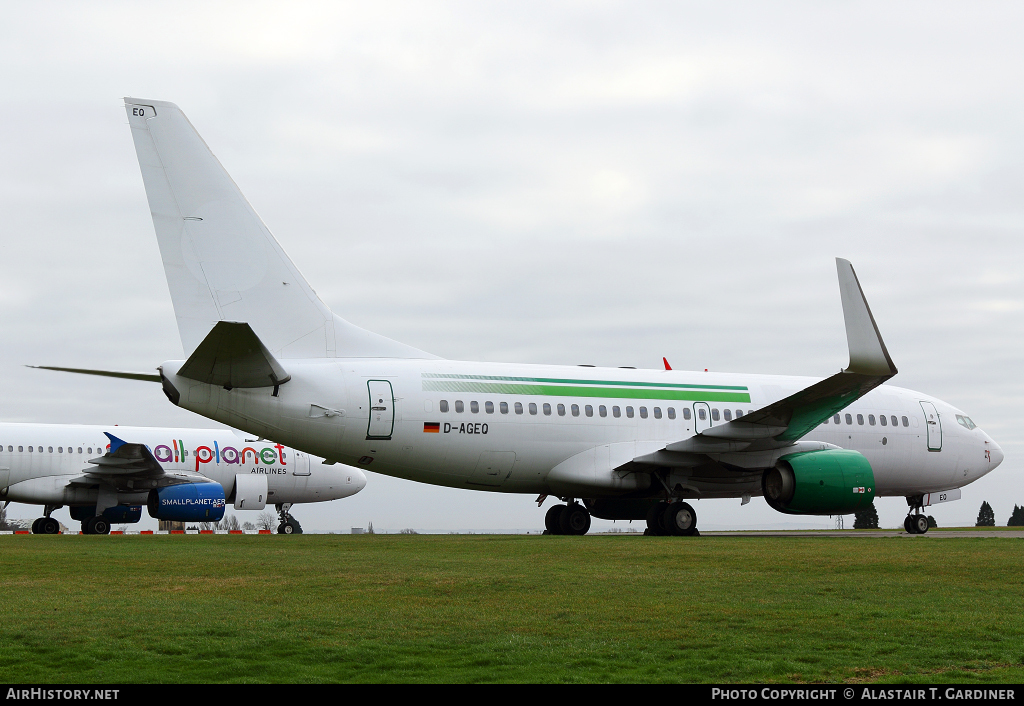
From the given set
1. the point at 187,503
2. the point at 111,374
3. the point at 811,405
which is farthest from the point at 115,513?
the point at 811,405

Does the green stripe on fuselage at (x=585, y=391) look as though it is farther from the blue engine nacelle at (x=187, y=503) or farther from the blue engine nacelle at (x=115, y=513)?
the blue engine nacelle at (x=115, y=513)

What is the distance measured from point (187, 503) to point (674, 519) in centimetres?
1682

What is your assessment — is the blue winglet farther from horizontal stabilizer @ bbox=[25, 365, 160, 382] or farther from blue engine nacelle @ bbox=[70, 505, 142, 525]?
horizontal stabilizer @ bbox=[25, 365, 160, 382]

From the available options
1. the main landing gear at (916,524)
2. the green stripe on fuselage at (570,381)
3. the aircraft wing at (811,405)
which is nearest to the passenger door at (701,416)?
the green stripe on fuselage at (570,381)

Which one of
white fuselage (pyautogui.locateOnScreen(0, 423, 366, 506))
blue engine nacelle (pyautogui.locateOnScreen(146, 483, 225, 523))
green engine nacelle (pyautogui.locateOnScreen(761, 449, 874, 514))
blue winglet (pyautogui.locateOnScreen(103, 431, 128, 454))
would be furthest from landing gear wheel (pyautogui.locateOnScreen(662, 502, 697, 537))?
blue winglet (pyautogui.locateOnScreen(103, 431, 128, 454))

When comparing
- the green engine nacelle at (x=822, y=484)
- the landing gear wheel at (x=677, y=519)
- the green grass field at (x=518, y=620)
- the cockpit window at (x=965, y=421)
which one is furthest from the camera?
the cockpit window at (x=965, y=421)

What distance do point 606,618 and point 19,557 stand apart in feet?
35.7

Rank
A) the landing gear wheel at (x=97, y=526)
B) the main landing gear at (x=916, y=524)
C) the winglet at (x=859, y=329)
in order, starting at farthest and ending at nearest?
the landing gear wheel at (x=97, y=526), the main landing gear at (x=916, y=524), the winglet at (x=859, y=329)

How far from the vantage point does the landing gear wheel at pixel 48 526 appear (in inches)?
1441

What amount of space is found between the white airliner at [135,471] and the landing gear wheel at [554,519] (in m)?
12.6

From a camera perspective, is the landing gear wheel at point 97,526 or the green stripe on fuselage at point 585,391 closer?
the green stripe on fuselage at point 585,391

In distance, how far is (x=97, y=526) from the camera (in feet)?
116

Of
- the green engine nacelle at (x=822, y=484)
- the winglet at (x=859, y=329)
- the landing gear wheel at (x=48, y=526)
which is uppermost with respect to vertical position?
the winglet at (x=859, y=329)

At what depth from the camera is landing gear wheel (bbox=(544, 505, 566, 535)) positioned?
81.4ft
